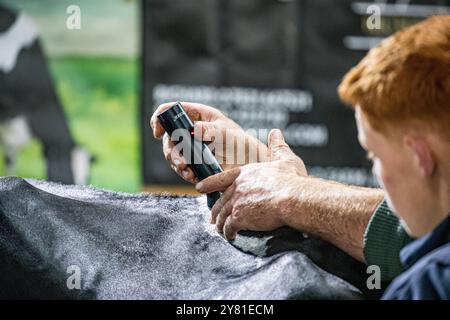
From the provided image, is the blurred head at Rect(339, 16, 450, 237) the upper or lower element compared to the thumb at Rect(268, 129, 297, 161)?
upper

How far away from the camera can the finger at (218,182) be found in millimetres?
1295

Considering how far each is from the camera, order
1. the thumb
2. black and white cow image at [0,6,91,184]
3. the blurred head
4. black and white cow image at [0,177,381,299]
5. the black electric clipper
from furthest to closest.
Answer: black and white cow image at [0,6,91,184], the thumb, the black electric clipper, black and white cow image at [0,177,381,299], the blurred head

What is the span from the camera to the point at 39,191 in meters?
1.30

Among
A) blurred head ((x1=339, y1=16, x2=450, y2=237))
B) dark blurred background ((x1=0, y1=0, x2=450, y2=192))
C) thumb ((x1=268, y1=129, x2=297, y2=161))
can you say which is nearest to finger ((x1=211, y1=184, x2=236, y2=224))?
thumb ((x1=268, y1=129, x2=297, y2=161))

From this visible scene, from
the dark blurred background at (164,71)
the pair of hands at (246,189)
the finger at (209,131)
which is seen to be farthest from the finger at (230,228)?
the dark blurred background at (164,71)

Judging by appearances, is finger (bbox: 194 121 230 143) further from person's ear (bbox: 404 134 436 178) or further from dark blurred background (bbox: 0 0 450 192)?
dark blurred background (bbox: 0 0 450 192)

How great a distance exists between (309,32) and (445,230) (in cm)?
278

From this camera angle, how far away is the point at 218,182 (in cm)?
130

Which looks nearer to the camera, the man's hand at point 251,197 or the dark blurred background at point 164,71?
the man's hand at point 251,197

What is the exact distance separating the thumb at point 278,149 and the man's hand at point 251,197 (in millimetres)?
61

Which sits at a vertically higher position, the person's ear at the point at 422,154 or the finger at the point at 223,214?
the person's ear at the point at 422,154

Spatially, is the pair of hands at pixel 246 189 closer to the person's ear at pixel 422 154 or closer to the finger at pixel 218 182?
the finger at pixel 218 182

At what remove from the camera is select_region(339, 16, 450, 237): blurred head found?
0.99 metres

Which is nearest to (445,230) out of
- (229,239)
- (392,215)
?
(392,215)
